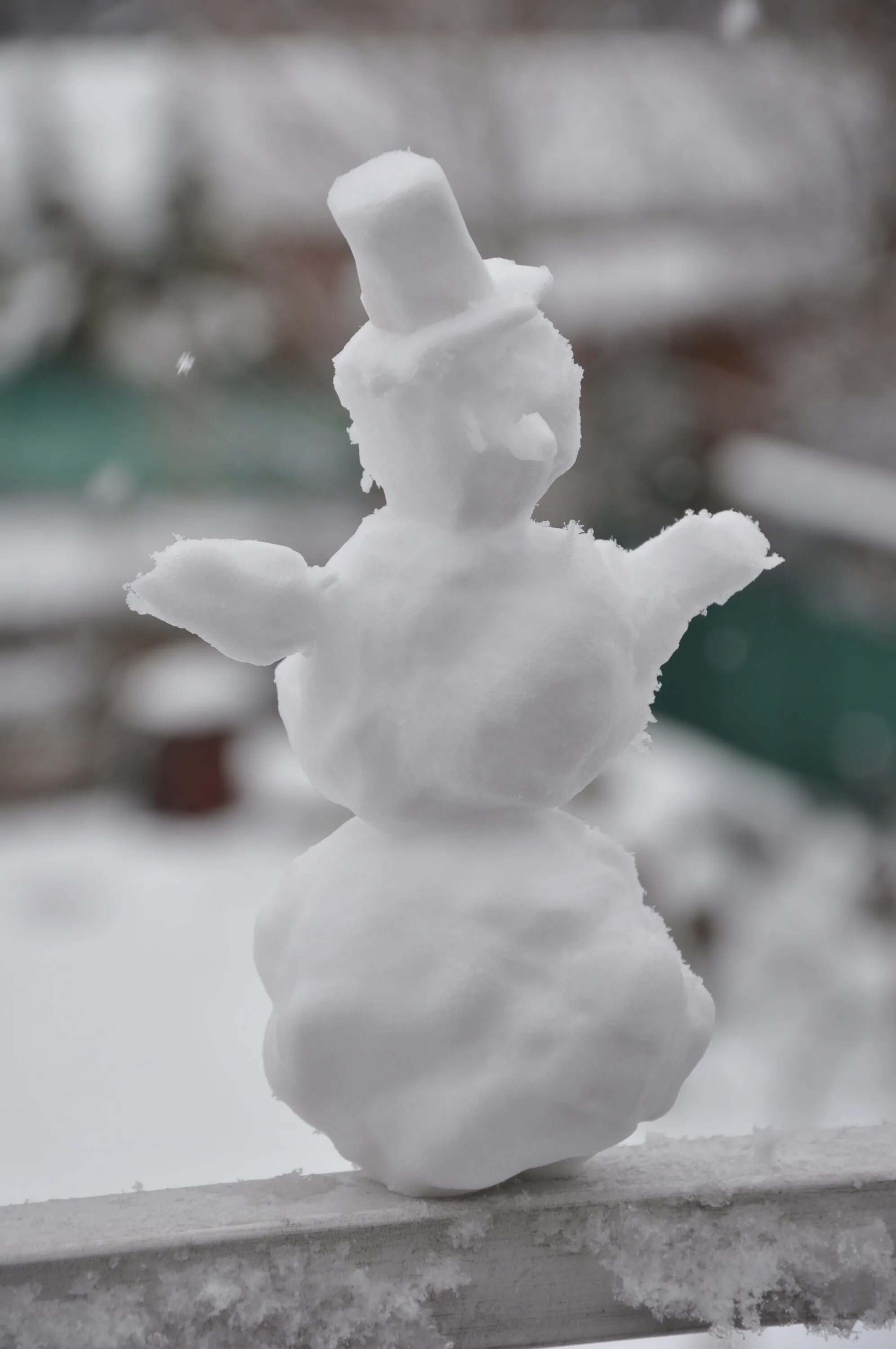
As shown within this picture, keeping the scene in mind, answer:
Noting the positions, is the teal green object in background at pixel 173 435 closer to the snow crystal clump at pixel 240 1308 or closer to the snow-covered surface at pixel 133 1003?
the snow-covered surface at pixel 133 1003

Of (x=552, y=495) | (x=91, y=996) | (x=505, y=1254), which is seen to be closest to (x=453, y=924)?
(x=505, y=1254)

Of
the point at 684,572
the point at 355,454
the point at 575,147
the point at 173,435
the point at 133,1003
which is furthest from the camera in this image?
the point at 173,435

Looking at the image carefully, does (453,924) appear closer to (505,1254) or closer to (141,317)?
(505,1254)

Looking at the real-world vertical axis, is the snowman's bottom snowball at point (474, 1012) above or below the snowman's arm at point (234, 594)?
below

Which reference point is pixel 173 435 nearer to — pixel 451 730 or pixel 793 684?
pixel 793 684

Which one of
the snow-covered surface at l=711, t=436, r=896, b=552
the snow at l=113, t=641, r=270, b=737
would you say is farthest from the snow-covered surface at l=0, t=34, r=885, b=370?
the snow at l=113, t=641, r=270, b=737

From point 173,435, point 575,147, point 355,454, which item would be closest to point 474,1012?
point 575,147

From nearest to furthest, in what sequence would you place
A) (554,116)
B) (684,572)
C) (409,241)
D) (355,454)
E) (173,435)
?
(409,241) < (684,572) < (554,116) < (355,454) < (173,435)

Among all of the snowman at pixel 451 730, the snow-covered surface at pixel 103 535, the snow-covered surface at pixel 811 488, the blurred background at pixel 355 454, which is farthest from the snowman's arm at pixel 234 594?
the snow-covered surface at pixel 103 535

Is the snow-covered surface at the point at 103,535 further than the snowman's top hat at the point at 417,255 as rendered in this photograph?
Yes
